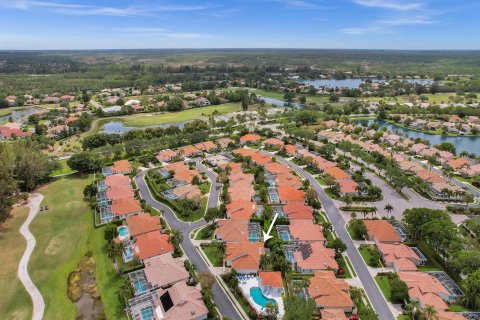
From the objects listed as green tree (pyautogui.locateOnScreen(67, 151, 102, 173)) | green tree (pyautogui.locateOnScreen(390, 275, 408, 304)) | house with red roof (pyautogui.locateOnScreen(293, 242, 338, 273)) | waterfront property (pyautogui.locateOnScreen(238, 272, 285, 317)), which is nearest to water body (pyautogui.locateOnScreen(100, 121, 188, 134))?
green tree (pyautogui.locateOnScreen(67, 151, 102, 173))

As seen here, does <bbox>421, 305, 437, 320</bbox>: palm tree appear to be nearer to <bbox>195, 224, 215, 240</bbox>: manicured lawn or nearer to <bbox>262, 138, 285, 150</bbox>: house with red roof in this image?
<bbox>195, 224, 215, 240</bbox>: manicured lawn

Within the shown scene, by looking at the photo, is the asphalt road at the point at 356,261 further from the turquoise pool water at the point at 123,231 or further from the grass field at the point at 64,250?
the turquoise pool water at the point at 123,231

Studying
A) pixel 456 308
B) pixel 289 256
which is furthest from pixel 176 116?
pixel 456 308

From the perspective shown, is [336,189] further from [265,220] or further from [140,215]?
[140,215]

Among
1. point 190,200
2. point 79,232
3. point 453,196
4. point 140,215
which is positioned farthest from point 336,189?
point 79,232

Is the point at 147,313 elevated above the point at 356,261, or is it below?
below

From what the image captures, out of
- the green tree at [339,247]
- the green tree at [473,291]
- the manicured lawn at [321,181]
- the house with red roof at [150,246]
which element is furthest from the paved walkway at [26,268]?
the manicured lawn at [321,181]

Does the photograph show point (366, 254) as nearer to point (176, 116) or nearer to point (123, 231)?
point (123, 231)
